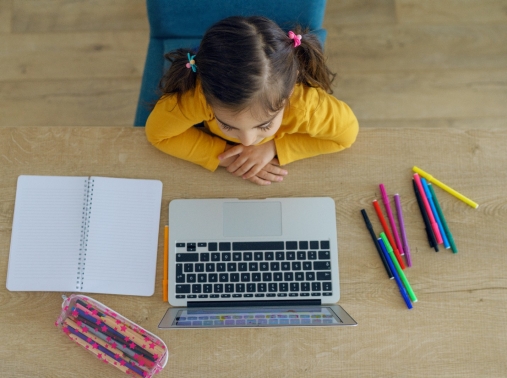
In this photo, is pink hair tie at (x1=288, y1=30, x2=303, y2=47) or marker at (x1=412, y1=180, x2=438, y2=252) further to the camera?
marker at (x1=412, y1=180, x2=438, y2=252)

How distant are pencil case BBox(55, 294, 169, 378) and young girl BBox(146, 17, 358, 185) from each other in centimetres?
33

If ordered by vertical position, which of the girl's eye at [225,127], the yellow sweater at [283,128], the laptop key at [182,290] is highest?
the girl's eye at [225,127]

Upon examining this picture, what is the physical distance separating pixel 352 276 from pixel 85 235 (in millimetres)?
515

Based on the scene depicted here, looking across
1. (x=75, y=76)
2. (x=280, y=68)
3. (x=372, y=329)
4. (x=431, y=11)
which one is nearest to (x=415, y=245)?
(x=372, y=329)

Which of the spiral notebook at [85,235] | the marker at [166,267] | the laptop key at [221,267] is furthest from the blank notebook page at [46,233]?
the laptop key at [221,267]

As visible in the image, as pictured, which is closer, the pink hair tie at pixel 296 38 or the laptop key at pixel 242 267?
the pink hair tie at pixel 296 38

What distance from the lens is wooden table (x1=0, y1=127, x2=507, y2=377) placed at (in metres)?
0.79

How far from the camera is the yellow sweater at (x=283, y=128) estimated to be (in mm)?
806

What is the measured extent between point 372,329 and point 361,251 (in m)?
0.14

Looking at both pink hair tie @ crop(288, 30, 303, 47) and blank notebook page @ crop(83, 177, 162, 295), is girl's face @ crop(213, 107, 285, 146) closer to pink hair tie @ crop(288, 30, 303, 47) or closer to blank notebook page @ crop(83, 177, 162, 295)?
→ pink hair tie @ crop(288, 30, 303, 47)

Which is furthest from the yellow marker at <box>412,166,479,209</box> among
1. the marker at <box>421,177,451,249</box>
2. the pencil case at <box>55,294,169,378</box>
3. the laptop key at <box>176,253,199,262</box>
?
the pencil case at <box>55,294,169,378</box>

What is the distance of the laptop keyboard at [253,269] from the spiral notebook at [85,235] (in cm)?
7

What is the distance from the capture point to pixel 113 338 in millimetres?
774

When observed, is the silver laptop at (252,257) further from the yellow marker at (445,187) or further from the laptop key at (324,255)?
the yellow marker at (445,187)
